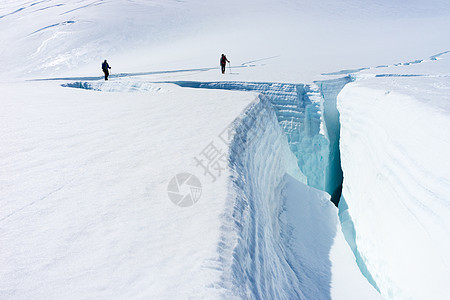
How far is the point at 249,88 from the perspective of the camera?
25.6 ft

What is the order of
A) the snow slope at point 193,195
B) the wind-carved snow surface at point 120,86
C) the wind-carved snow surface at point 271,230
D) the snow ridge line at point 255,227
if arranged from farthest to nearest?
the wind-carved snow surface at point 120,86 → the wind-carved snow surface at point 271,230 → the snow ridge line at point 255,227 → the snow slope at point 193,195

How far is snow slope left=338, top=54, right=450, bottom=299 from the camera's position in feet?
10.1

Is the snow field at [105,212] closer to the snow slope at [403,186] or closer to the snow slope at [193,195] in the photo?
the snow slope at [193,195]

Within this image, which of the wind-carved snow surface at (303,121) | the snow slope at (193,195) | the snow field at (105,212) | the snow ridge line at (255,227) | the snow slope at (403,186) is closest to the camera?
the snow field at (105,212)

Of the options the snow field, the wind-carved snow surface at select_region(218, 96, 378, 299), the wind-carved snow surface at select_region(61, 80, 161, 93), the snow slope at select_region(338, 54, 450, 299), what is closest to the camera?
the snow field

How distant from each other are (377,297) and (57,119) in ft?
15.8

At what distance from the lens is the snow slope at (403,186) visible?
3.08 meters

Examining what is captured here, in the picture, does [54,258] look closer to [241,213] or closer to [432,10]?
[241,213]

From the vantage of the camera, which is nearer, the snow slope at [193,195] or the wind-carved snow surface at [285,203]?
the snow slope at [193,195]

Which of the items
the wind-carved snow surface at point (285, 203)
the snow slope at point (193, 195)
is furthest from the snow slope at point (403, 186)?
the wind-carved snow surface at point (285, 203)

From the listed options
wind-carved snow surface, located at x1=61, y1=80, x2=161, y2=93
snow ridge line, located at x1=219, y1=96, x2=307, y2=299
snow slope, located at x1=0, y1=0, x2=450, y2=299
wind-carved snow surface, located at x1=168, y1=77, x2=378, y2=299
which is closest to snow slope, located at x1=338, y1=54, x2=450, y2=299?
snow slope, located at x1=0, y1=0, x2=450, y2=299

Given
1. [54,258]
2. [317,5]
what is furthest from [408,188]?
[317,5]

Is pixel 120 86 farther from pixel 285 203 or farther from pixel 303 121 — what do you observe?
pixel 285 203

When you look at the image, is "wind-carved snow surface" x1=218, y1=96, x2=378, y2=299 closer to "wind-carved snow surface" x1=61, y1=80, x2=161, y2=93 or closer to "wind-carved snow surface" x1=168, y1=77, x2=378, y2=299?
"wind-carved snow surface" x1=168, y1=77, x2=378, y2=299
